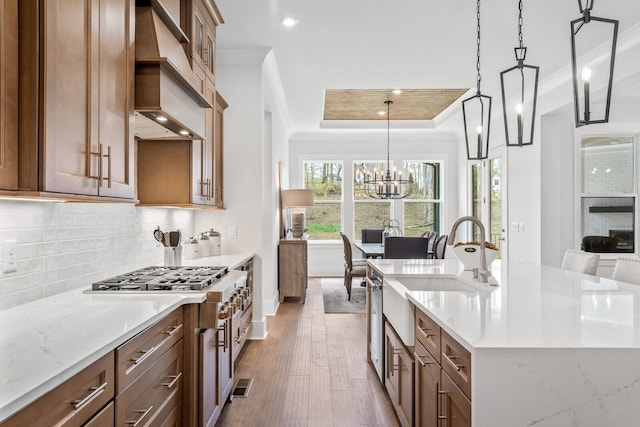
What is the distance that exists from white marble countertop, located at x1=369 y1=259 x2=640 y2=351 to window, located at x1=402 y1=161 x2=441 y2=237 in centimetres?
572

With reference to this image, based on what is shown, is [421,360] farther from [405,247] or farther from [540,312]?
[405,247]

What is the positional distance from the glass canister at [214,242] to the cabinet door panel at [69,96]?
2.22 m

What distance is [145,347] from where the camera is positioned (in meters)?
1.50

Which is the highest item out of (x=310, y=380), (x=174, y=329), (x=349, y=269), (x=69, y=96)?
(x=69, y=96)

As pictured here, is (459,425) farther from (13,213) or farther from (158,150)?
(158,150)

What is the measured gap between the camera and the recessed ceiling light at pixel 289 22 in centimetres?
342

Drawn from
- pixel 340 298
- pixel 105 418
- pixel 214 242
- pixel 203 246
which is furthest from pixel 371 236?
pixel 105 418

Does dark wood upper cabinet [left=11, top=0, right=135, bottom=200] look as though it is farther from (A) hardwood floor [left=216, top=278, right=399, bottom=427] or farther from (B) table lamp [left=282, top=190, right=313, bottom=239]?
(B) table lamp [left=282, top=190, right=313, bottom=239]

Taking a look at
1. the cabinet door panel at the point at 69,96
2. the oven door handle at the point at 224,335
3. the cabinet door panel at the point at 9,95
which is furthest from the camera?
the oven door handle at the point at 224,335

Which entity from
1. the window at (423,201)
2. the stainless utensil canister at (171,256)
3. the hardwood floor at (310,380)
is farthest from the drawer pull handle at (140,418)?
the window at (423,201)

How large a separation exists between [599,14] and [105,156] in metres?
3.91

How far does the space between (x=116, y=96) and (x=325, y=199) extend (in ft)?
21.4

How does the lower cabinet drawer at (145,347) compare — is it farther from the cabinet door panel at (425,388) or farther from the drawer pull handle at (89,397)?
the cabinet door panel at (425,388)

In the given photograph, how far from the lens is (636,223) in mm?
5215
